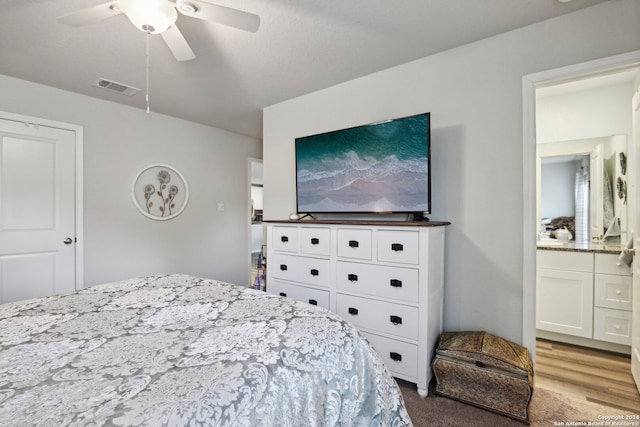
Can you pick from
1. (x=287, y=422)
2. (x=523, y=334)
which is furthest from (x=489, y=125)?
(x=287, y=422)

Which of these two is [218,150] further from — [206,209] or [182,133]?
[206,209]

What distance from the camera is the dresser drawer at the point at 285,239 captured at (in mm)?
2596

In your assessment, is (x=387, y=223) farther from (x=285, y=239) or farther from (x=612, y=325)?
(x=612, y=325)

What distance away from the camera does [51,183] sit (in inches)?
113

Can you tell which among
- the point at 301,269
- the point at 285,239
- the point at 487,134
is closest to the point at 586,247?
the point at 487,134

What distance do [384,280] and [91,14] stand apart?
2.26 meters

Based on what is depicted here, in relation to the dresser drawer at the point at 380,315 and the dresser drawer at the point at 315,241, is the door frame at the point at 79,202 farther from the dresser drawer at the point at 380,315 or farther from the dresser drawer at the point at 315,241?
the dresser drawer at the point at 380,315

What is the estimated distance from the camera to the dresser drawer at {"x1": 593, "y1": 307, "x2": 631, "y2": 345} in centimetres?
248

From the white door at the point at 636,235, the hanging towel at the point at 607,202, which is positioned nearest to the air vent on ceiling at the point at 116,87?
the white door at the point at 636,235

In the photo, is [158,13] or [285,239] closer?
[158,13]

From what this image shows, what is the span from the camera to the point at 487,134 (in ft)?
7.06

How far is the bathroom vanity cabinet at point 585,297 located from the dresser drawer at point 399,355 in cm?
175

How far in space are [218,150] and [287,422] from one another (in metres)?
4.06

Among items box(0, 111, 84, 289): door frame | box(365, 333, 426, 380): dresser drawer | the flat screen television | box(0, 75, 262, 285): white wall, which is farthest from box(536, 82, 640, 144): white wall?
box(0, 111, 84, 289): door frame
